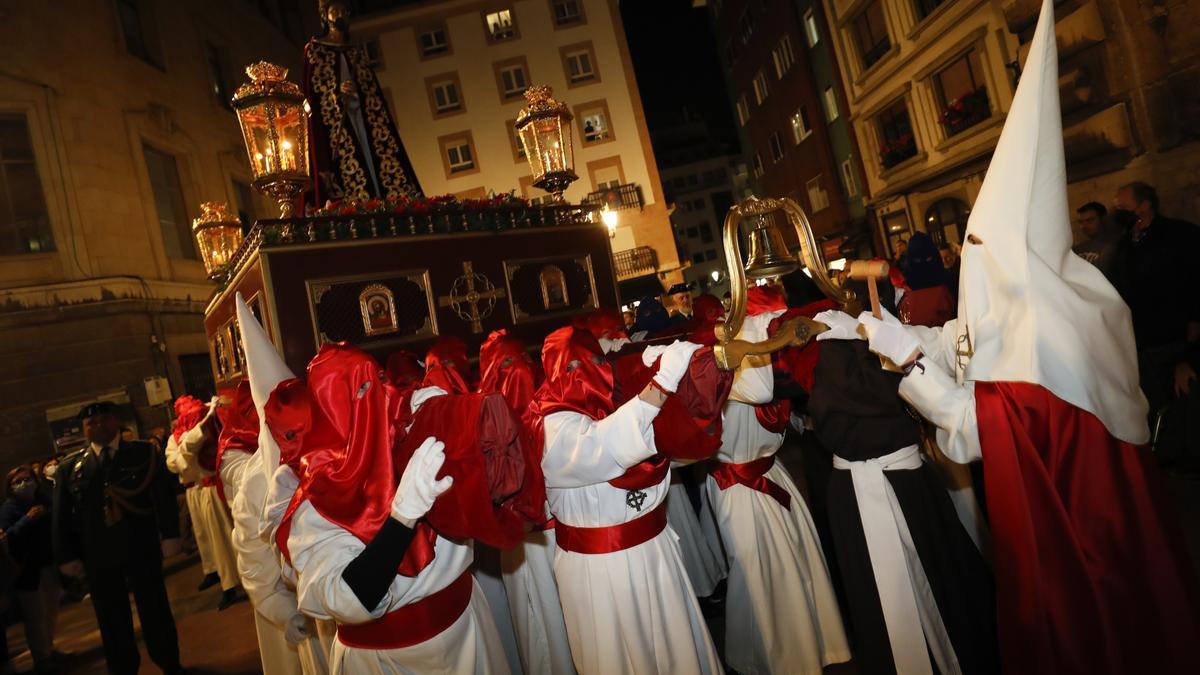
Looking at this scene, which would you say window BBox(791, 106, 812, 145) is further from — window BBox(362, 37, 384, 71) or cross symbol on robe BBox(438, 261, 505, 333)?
cross symbol on robe BBox(438, 261, 505, 333)

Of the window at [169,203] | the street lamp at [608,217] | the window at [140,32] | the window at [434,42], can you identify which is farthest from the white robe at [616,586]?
the window at [434,42]

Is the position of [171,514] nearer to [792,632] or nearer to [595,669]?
[595,669]

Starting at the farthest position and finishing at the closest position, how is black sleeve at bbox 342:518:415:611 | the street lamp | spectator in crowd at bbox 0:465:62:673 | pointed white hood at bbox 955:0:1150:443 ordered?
the street lamp, spectator in crowd at bbox 0:465:62:673, black sleeve at bbox 342:518:415:611, pointed white hood at bbox 955:0:1150:443

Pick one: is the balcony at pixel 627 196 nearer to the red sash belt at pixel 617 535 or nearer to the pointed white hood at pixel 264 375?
the pointed white hood at pixel 264 375

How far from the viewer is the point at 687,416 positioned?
2748 millimetres

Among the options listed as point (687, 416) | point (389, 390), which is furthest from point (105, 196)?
point (687, 416)

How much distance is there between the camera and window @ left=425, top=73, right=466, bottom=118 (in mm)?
26953

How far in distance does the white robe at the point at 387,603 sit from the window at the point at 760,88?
27.9 metres

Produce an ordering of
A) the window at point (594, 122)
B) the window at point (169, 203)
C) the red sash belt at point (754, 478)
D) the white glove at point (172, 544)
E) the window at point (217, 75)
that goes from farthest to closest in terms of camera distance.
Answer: the window at point (594, 122) < the window at point (217, 75) < the window at point (169, 203) < the white glove at point (172, 544) < the red sash belt at point (754, 478)

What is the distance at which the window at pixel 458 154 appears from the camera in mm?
26734

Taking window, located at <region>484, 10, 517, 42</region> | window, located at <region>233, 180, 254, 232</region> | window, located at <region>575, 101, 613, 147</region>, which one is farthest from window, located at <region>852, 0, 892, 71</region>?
window, located at <region>233, 180, 254, 232</region>

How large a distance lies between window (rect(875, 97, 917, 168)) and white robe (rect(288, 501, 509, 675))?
60.6 feet

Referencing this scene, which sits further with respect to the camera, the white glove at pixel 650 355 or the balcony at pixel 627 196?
the balcony at pixel 627 196

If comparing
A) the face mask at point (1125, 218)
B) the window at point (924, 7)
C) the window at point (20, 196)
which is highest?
the window at point (924, 7)
